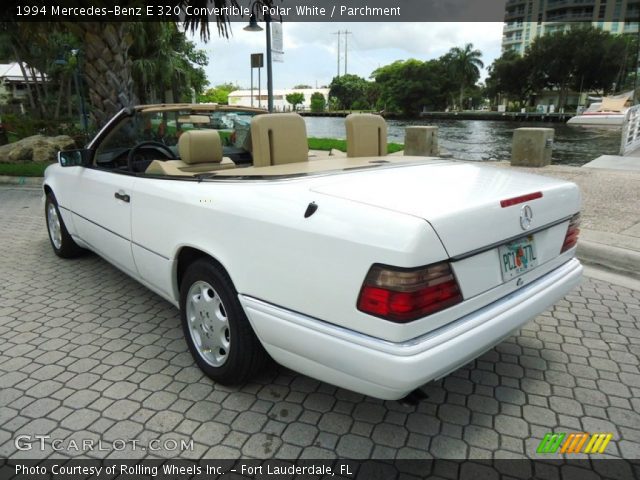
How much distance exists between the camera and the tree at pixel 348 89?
119500 millimetres

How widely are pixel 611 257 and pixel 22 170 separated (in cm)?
1227

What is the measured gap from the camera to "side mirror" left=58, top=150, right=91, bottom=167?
3.93m

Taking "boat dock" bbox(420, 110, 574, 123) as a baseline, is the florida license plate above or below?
below

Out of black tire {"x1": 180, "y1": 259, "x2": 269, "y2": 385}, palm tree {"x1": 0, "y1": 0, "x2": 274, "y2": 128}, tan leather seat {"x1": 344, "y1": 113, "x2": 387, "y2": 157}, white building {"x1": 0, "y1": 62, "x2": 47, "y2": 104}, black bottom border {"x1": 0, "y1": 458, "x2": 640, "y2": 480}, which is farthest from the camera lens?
white building {"x1": 0, "y1": 62, "x2": 47, "y2": 104}

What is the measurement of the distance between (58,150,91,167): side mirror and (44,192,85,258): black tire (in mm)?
938

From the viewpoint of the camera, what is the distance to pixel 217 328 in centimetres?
258

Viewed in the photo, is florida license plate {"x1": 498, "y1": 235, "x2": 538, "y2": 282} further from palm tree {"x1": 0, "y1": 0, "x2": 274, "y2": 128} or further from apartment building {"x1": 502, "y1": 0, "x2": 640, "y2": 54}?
apartment building {"x1": 502, "y1": 0, "x2": 640, "y2": 54}

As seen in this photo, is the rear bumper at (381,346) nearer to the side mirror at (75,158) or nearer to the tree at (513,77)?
the side mirror at (75,158)

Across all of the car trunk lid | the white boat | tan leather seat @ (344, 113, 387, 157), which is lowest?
the car trunk lid

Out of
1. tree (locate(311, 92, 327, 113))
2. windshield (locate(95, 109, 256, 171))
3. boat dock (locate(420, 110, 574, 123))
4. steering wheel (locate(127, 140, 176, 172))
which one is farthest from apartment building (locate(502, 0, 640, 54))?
steering wheel (locate(127, 140, 176, 172))

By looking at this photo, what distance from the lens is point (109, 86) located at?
10031 mm

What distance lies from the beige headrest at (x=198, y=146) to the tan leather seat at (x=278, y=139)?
0.34 m

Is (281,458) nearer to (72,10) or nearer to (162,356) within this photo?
(162,356)

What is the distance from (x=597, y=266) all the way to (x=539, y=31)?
4392 inches
